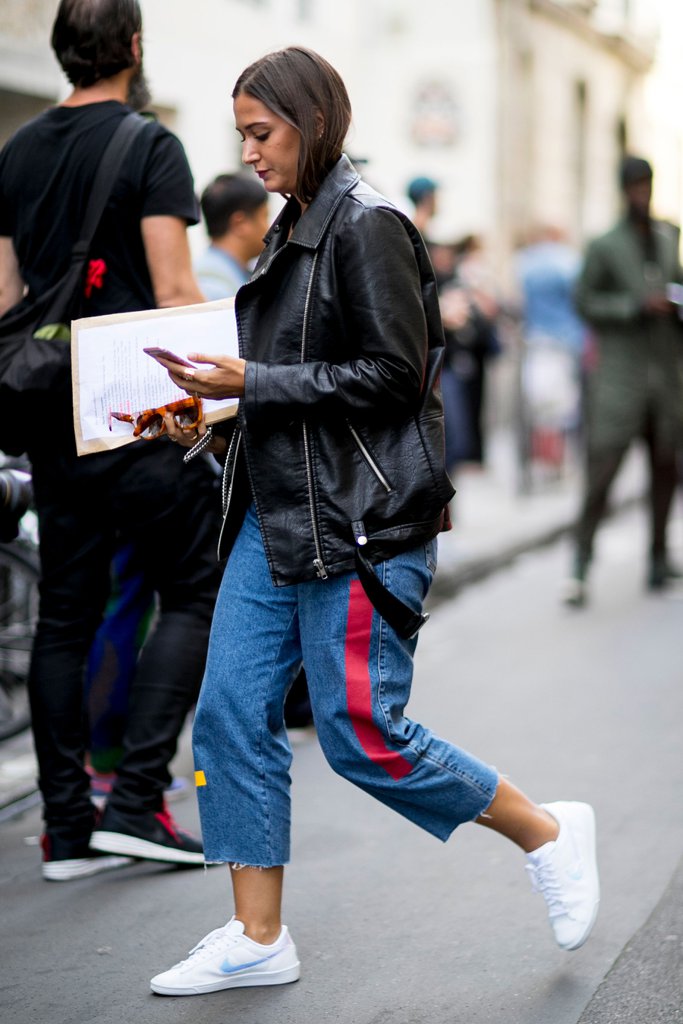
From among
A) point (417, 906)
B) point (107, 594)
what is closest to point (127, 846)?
point (107, 594)

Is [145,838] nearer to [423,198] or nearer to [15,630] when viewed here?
[15,630]

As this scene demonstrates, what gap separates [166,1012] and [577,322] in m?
11.0

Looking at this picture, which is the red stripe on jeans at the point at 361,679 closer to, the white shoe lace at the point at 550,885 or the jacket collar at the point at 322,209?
the white shoe lace at the point at 550,885

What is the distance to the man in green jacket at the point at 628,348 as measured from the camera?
7844 mm

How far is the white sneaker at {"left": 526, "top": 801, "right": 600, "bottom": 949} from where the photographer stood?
346 centimetres

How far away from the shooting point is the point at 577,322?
13.6 meters

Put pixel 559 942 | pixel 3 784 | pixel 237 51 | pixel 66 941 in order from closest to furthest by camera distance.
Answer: pixel 559 942 < pixel 66 941 < pixel 3 784 < pixel 237 51


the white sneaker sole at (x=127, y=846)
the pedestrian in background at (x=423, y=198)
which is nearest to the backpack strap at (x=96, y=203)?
the white sneaker sole at (x=127, y=846)

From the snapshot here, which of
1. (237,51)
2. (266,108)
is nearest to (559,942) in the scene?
(266,108)

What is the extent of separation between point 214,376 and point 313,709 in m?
0.73

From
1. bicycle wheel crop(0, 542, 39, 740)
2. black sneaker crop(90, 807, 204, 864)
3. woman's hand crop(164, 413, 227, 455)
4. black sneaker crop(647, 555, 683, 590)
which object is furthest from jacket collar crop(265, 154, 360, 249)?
black sneaker crop(647, 555, 683, 590)

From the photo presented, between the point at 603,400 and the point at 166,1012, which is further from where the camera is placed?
the point at 603,400

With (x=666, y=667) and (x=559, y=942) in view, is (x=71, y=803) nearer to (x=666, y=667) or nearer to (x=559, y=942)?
(x=559, y=942)

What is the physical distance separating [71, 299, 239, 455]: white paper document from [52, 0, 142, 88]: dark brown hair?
81 centimetres
